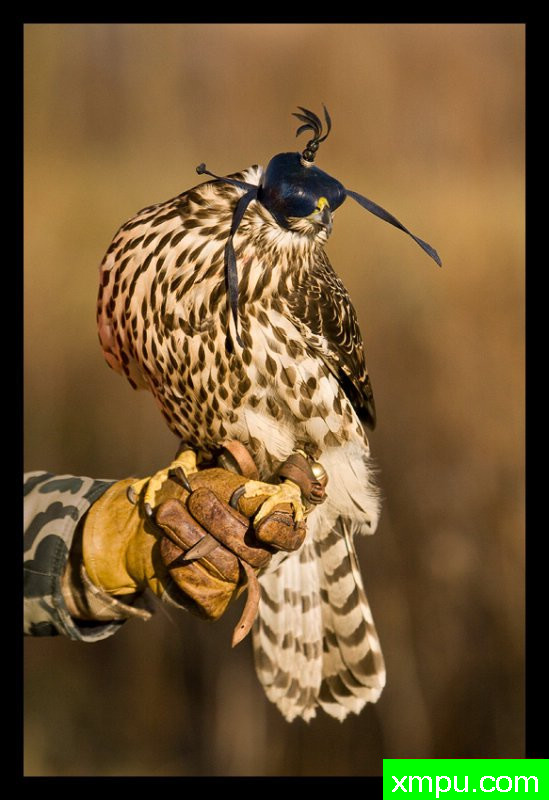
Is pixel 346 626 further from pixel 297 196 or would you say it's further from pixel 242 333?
pixel 297 196

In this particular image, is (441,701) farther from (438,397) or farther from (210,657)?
(438,397)

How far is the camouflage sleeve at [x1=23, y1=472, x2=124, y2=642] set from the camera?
206 centimetres

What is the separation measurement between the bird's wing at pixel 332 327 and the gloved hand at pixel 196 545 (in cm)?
28

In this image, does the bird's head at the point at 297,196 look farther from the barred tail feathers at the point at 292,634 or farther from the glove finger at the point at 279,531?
the barred tail feathers at the point at 292,634

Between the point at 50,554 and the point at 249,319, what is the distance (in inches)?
32.0

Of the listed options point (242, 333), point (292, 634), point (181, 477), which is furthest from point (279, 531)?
point (292, 634)

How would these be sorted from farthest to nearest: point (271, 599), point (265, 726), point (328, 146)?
point (328, 146) < point (265, 726) < point (271, 599)

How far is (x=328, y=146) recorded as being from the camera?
14.1 feet

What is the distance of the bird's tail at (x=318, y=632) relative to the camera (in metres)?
2.57

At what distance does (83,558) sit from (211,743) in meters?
2.01

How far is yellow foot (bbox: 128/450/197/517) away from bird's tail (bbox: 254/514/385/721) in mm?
523

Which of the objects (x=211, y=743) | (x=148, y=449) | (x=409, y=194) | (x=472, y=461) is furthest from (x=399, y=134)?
(x=211, y=743)

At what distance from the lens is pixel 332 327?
2115 mm

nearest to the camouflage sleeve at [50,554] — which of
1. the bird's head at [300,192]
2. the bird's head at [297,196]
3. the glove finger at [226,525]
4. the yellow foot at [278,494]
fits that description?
the glove finger at [226,525]
